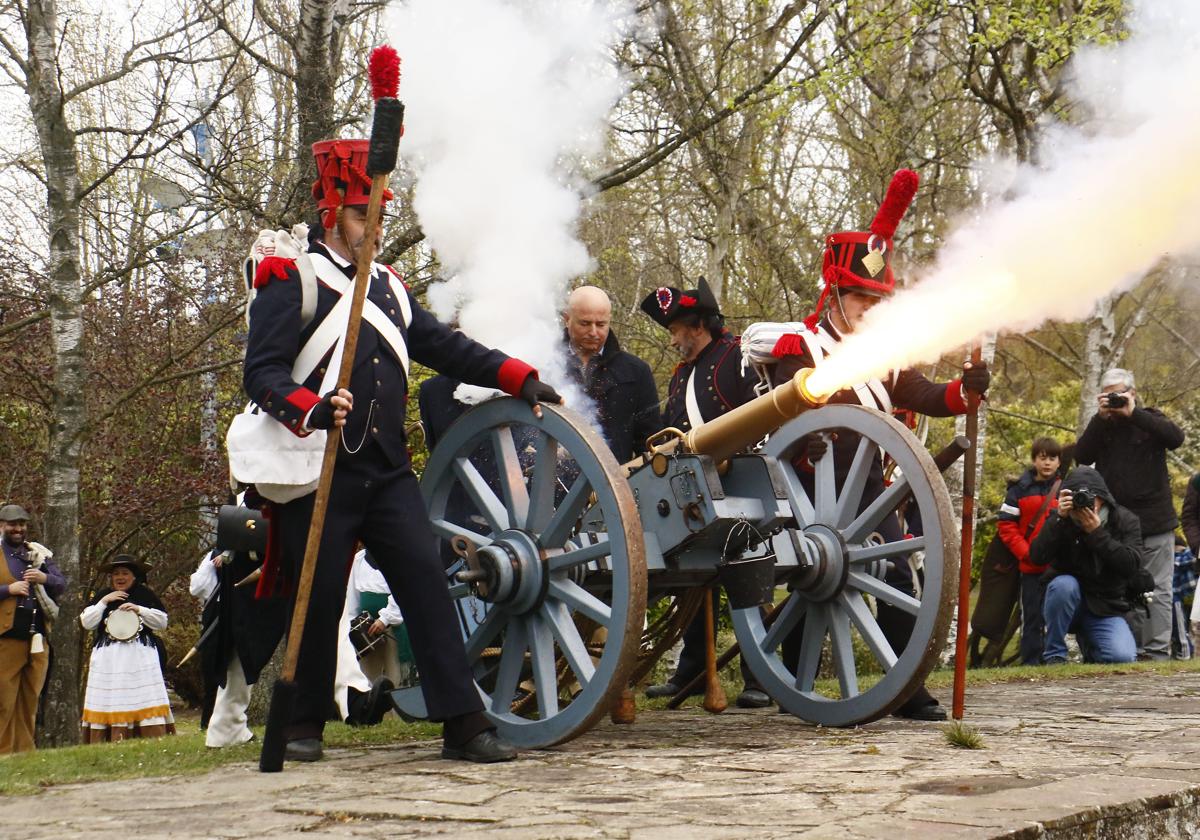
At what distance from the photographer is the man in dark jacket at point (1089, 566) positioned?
970 centimetres

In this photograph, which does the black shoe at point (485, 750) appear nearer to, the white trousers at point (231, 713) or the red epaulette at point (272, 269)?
the white trousers at point (231, 713)

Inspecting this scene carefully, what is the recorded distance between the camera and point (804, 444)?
6227 millimetres

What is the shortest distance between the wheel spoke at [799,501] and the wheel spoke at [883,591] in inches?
14.1

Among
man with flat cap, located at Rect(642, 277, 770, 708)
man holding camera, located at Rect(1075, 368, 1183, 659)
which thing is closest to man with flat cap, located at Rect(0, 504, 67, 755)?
man with flat cap, located at Rect(642, 277, 770, 708)

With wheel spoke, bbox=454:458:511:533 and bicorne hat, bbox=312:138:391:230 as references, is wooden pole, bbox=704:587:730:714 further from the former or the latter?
bicorne hat, bbox=312:138:391:230

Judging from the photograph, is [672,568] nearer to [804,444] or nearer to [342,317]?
[804,444]

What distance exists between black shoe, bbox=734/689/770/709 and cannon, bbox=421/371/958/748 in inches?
36.8

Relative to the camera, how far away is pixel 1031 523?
10.7 metres

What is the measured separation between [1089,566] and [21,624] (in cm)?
715

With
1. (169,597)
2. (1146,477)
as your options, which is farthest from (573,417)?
(169,597)

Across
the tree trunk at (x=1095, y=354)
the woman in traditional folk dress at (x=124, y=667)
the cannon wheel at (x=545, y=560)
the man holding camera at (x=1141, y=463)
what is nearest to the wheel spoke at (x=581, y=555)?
the cannon wheel at (x=545, y=560)

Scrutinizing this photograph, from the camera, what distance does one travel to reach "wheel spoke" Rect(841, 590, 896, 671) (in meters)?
5.65

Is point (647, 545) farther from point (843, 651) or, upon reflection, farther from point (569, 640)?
point (843, 651)

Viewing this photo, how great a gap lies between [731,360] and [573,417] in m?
2.45
